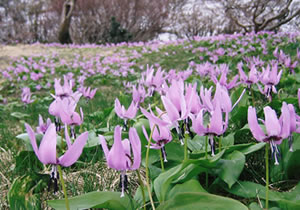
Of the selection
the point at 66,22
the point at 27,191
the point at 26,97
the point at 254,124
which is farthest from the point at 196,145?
the point at 66,22

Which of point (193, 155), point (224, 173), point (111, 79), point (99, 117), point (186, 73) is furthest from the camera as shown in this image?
point (111, 79)

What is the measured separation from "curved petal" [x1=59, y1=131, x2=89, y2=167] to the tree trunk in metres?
20.1

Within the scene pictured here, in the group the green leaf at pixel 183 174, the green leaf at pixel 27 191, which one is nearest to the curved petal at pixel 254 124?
the green leaf at pixel 183 174

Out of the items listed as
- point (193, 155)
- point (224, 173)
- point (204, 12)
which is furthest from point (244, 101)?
point (204, 12)

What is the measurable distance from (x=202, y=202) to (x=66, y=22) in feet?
66.9

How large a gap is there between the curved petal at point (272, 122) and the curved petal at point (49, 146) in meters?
0.62

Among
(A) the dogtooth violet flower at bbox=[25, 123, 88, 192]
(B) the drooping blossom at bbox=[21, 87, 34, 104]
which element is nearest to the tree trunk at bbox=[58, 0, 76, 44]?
(B) the drooping blossom at bbox=[21, 87, 34, 104]

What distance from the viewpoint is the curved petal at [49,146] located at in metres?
0.77

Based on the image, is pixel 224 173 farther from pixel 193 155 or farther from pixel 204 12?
pixel 204 12

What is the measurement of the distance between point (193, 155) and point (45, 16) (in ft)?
79.3

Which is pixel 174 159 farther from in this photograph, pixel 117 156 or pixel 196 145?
pixel 117 156

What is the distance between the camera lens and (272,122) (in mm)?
871

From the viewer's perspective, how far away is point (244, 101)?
1.94 meters

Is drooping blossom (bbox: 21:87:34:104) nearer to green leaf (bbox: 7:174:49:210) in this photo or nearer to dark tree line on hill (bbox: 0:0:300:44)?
green leaf (bbox: 7:174:49:210)
